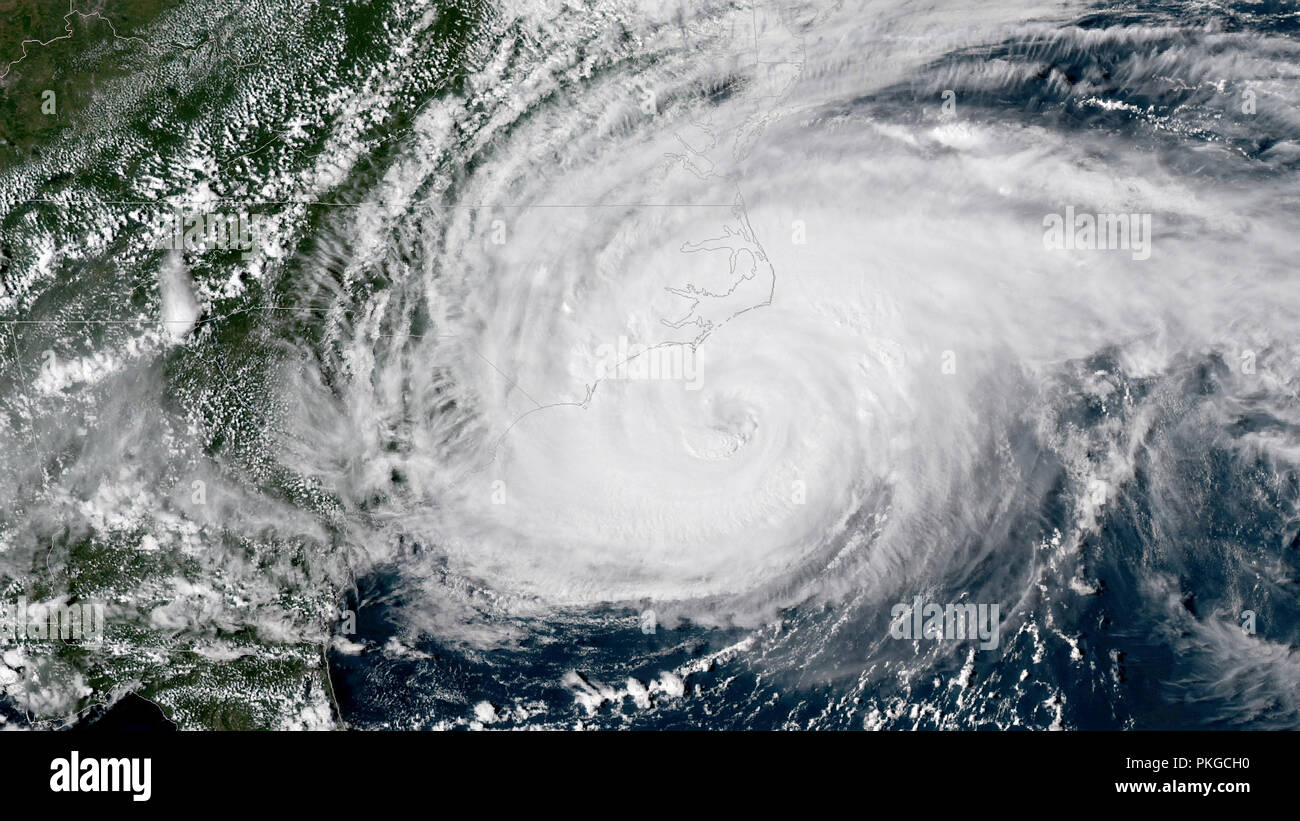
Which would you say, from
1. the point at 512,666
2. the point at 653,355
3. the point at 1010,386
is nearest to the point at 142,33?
the point at 653,355

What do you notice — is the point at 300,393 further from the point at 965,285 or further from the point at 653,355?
the point at 965,285
